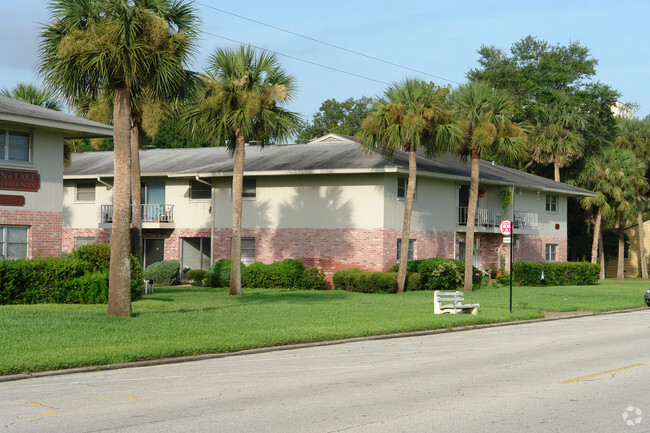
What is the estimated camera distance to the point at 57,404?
34.3ft

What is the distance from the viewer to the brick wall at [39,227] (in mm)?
26141

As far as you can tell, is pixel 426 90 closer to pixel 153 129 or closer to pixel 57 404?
pixel 153 129

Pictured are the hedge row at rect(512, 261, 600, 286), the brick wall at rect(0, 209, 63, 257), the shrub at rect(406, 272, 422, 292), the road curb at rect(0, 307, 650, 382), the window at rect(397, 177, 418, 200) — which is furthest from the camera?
the hedge row at rect(512, 261, 600, 286)

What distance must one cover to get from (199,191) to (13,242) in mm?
17383

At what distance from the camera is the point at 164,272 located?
4147 centimetres

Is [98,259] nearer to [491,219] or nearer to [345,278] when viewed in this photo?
[345,278]

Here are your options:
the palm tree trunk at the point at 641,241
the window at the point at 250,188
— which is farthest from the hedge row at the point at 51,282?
the palm tree trunk at the point at 641,241

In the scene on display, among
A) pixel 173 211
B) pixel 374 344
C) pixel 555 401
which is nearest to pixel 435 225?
pixel 173 211

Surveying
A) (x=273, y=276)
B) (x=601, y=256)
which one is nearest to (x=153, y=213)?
(x=273, y=276)

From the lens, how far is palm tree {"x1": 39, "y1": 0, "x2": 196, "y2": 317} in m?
19.9

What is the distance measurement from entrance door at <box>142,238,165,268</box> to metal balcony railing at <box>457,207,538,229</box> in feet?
53.5

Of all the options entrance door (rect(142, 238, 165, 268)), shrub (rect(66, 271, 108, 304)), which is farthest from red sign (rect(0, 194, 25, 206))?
entrance door (rect(142, 238, 165, 268))

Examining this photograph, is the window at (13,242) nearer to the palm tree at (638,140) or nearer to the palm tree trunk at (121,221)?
the palm tree trunk at (121,221)

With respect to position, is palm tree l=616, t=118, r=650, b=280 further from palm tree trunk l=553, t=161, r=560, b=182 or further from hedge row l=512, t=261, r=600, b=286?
hedge row l=512, t=261, r=600, b=286
